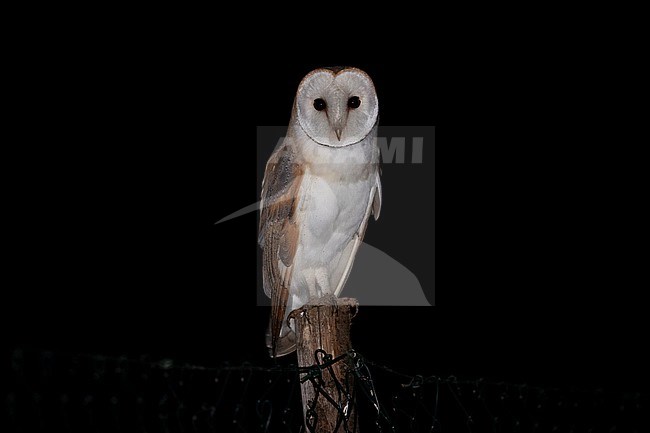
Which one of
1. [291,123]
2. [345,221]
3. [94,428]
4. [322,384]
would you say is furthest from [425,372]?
[94,428]

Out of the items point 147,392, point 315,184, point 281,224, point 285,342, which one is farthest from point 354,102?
point 147,392

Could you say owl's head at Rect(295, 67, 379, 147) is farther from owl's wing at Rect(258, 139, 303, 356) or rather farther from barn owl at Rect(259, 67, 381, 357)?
owl's wing at Rect(258, 139, 303, 356)

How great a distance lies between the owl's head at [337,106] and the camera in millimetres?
1981

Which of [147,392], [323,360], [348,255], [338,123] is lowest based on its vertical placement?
[147,392]

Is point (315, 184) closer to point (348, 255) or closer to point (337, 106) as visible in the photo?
point (337, 106)

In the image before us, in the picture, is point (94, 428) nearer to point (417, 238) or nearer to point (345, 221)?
point (345, 221)

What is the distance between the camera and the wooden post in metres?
1.37

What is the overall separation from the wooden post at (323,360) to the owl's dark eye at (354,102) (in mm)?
786

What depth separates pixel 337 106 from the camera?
1973 millimetres

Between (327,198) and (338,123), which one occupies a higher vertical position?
(338,123)

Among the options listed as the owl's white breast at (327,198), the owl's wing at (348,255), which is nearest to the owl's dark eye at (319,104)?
the owl's white breast at (327,198)

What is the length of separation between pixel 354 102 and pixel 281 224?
482 mm

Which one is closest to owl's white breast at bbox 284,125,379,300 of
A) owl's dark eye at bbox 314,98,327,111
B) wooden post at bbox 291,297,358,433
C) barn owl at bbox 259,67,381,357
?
barn owl at bbox 259,67,381,357

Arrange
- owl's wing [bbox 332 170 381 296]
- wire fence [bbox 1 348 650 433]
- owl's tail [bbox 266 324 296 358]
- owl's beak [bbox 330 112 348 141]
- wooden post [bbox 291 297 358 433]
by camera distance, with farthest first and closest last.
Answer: owl's wing [bbox 332 170 381 296], owl's tail [bbox 266 324 296 358], owl's beak [bbox 330 112 348 141], wooden post [bbox 291 297 358 433], wire fence [bbox 1 348 650 433]
